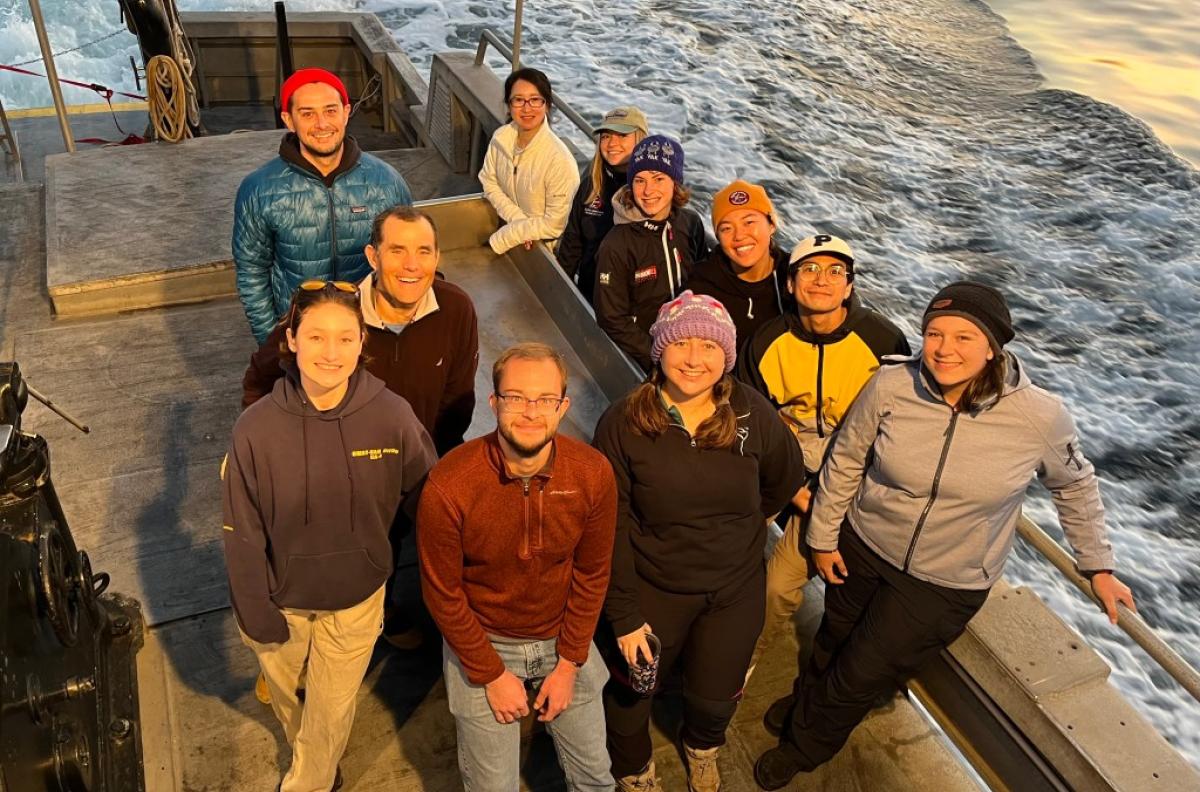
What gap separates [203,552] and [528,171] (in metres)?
2.44

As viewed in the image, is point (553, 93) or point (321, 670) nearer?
point (321, 670)

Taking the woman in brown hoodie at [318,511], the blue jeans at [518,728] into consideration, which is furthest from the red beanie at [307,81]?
the blue jeans at [518,728]

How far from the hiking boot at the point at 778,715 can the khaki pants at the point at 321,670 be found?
1.41m

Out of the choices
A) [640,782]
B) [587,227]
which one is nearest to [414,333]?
[640,782]

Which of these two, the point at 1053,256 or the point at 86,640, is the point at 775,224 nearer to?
the point at 86,640

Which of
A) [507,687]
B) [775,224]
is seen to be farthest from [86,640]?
[775,224]

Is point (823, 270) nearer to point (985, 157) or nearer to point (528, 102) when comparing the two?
point (528, 102)

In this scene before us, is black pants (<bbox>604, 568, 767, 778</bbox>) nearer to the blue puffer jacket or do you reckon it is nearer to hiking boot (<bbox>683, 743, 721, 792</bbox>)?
hiking boot (<bbox>683, 743, 721, 792</bbox>)

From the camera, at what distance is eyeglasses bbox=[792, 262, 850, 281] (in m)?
2.95

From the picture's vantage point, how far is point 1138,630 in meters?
2.54

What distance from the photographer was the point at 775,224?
344 centimetres

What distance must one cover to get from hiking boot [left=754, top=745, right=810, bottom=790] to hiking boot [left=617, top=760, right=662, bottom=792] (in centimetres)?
38

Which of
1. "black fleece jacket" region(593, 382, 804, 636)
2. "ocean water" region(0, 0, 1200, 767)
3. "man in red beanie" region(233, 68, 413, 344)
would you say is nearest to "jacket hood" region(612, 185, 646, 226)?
"man in red beanie" region(233, 68, 413, 344)

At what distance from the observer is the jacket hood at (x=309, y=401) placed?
239 cm
